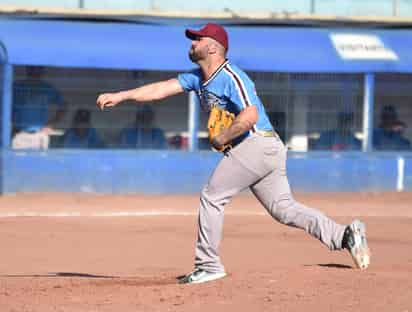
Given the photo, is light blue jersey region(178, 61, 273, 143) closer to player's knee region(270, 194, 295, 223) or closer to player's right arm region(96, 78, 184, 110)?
player's right arm region(96, 78, 184, 110)

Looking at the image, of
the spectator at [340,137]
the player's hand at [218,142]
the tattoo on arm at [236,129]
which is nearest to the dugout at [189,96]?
the spectator at [340,137]

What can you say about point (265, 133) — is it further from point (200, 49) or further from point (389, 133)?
point (389, 133)

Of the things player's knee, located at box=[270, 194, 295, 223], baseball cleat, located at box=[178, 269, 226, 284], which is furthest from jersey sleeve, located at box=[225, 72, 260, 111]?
baseball cleat, located at box=[178, 269, 226, 284]

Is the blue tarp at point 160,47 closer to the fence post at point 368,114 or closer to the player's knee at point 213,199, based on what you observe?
the fence post at point 368,114

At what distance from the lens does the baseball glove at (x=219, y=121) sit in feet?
26.2

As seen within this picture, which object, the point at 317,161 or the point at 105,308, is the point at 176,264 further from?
the point at 317,161

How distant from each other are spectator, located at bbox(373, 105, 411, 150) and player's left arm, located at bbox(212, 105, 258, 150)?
12.2 metres

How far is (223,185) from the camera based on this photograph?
26.8 feet

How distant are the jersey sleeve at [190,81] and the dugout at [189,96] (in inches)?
393

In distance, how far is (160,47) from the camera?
18.8m

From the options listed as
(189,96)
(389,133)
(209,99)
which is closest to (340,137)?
(389,133)

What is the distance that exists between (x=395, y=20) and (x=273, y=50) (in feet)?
10.6

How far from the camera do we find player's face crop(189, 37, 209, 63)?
8.12m

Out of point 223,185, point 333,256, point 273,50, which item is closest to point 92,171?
point 273,50
